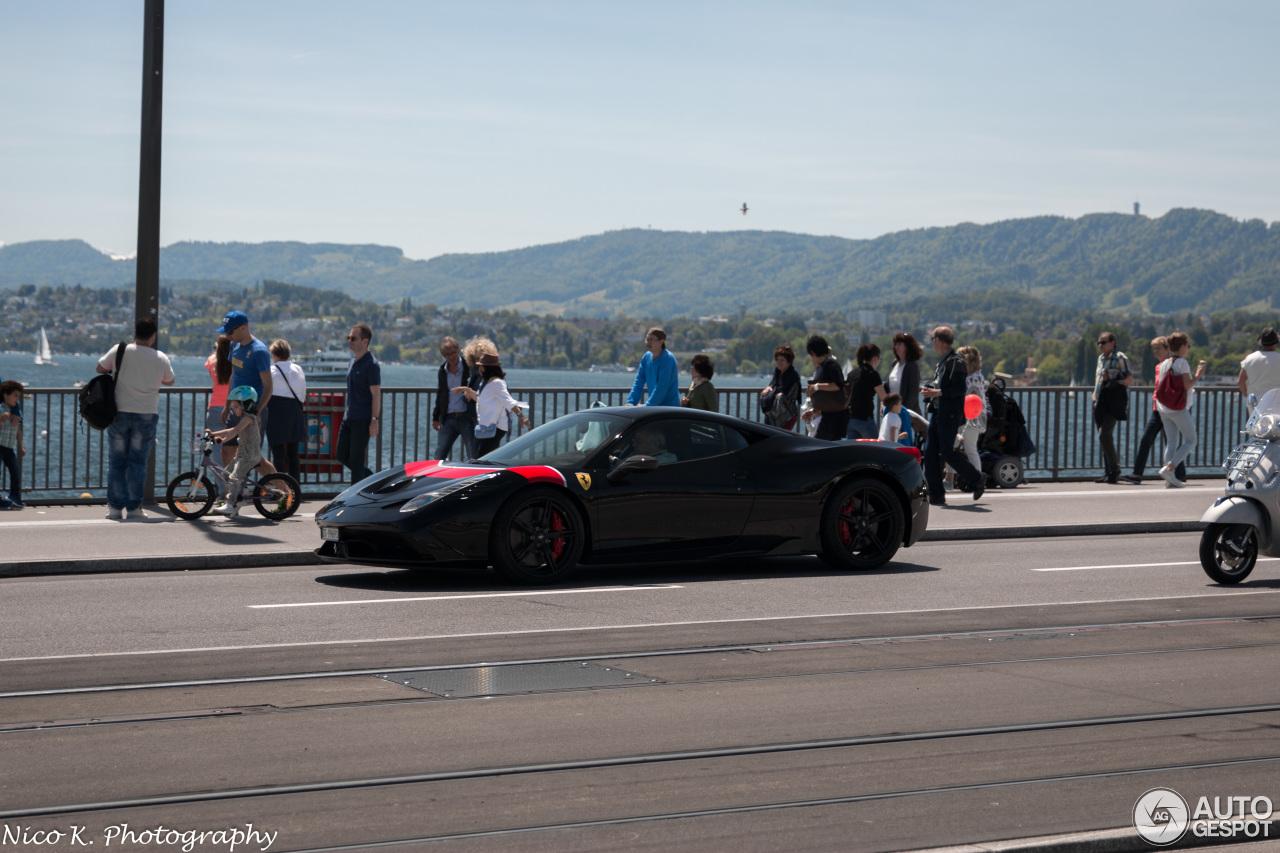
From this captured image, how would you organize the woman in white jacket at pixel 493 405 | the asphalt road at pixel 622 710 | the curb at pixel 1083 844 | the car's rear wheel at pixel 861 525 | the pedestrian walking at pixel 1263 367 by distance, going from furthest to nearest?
the pedestrian walking at pixel 1263 367 → the woman in white jacket at pixel 493 405 → the car's rear wheel at pixel 861 525 → the asphalt road at pixel 622 710 → the curb at pixel 1083 844

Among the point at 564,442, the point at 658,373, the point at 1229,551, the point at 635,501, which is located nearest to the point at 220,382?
the point at 658,373

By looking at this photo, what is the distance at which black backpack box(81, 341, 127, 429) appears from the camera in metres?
13.0

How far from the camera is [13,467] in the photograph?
48.1ft

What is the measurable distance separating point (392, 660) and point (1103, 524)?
31.4 feet

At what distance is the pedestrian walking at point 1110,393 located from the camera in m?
19.0

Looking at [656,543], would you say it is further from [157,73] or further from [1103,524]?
[157,73]

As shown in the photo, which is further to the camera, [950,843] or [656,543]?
[656,543]

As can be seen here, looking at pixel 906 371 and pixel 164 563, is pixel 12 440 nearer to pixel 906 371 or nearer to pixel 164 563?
pixel 164 563

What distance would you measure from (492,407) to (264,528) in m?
2.56

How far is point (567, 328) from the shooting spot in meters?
98.7

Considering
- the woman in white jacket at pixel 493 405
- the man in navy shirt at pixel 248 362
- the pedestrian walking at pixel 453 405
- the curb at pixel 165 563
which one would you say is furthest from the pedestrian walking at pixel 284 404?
the curb at pixel 165 563

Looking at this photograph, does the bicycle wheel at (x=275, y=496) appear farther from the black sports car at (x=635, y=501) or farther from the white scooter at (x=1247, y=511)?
the white scooter at (x=1247, y=511)

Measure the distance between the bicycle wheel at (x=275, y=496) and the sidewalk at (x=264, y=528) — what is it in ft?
0.34

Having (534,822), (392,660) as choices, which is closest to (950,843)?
(534,822)
